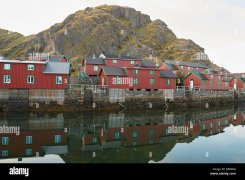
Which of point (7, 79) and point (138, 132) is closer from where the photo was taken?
point (138, 132)

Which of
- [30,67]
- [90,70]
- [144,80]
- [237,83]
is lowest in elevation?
[144,80]

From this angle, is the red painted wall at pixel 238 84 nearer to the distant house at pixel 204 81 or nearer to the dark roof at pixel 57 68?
the distant house at pixel 204 81

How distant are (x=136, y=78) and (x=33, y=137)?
107ft

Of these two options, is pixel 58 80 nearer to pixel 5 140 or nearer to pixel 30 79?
pixel 30 79

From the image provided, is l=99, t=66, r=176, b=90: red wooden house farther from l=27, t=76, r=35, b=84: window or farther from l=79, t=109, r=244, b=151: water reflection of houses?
l=27, t=76, r=35, b=84: window

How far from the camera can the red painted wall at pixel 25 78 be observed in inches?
1754

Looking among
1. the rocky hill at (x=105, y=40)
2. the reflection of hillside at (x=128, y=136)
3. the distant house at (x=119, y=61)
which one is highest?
the rocky hill at (x=105, y=40)

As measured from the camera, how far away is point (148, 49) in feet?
420

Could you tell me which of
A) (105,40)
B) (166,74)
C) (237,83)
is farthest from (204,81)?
(105,40)

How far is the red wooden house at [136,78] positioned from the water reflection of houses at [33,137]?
53.9ft

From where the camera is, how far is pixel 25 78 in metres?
45.4

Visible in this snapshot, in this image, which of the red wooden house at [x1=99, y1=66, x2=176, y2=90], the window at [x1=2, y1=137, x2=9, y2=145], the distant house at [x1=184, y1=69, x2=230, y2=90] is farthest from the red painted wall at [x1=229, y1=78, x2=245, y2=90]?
the window at [x1=2, y1=137, x2=9, y2=145]

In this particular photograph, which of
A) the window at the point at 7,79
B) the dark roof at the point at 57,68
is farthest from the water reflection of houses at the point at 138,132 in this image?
the window at the point at 7,79

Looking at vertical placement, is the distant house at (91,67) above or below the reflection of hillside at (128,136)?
above
